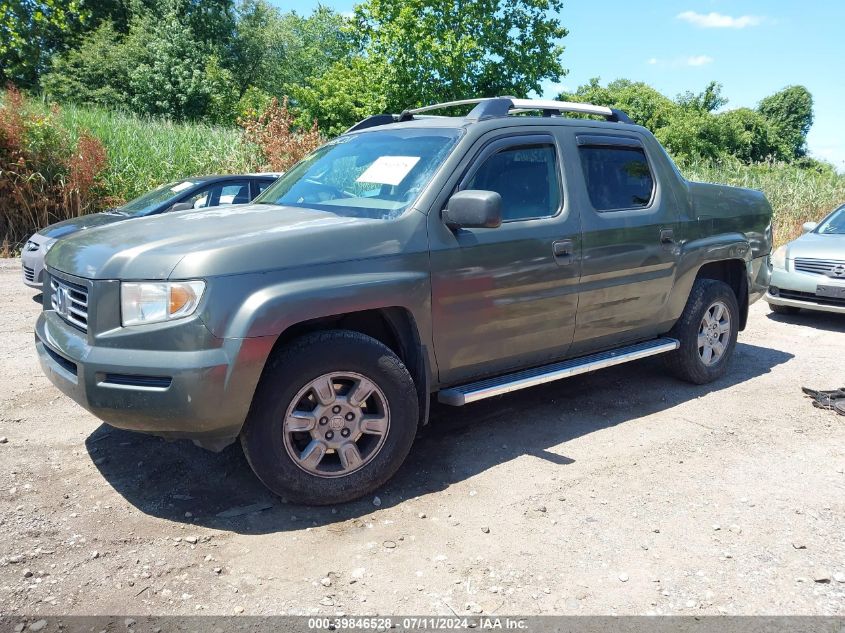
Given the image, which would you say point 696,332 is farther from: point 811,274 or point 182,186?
point 182,186

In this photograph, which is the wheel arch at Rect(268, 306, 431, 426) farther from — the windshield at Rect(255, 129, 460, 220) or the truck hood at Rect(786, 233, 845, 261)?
the truck hood at Rect(786, 233, 845, 261)

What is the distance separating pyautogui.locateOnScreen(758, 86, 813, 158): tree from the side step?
175 feet

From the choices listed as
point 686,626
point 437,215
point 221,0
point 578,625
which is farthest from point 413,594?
point 221,0

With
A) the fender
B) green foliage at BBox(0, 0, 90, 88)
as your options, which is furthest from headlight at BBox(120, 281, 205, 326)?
green foliage at BBox(0, 0, 90, 88)

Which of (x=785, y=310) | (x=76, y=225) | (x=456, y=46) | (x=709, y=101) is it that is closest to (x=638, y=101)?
(x=709, y=101)

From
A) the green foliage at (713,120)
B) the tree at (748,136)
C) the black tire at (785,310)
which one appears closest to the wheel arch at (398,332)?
the black tire at (785,310)

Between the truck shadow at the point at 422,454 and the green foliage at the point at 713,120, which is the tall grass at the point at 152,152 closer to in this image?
the truck shadow at the point at 422,454

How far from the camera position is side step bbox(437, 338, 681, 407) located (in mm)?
3900

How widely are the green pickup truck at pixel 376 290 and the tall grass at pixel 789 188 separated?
12.3m

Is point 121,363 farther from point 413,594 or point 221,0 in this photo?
point 221,0

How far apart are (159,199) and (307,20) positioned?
162 ft

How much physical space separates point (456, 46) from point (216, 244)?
73.5 ft

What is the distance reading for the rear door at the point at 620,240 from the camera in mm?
4531

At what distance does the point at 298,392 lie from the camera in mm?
3318
